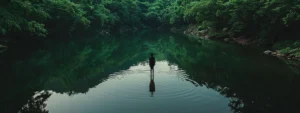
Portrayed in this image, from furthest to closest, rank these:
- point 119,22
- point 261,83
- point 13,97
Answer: point 119,22 < point 261,83 < point 13,97

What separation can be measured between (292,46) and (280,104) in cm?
1873

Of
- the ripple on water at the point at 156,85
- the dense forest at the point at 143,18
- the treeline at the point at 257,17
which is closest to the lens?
the ripple on water at the point at 156,85

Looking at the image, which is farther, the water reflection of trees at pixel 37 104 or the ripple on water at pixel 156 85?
the ripple on water at pixel 156 85

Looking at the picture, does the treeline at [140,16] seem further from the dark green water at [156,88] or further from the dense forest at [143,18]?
the dark green water at [156,88]

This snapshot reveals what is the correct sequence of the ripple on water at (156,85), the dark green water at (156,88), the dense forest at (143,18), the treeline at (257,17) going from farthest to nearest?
1. the treeline at (257,17)
2. the dense forest at (143,18)
3. the ripple on water at (156,85)
4. the dark green water at (156,88)

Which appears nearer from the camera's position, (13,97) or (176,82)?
(13,97)

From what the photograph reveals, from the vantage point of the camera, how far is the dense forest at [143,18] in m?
15.1

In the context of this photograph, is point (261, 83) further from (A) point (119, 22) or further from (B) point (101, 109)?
(A) point (119, 22)

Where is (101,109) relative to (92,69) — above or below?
below

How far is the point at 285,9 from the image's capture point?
30.2m

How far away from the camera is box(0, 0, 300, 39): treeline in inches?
585

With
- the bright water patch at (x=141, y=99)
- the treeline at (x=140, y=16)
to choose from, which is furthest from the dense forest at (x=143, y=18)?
the bright water patch at (x=141, y=99)

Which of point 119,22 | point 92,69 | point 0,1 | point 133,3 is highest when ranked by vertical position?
point 133,3

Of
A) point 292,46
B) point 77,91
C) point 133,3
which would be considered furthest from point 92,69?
point 133,3
